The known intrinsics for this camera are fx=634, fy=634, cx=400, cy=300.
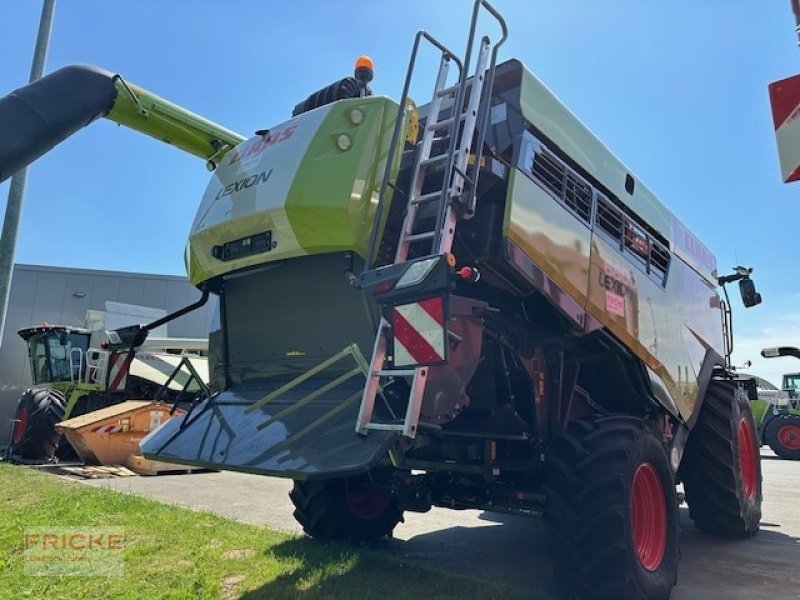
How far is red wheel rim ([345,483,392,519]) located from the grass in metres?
0.39

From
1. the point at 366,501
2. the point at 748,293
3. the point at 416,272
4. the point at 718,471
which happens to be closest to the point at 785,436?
the point at 748,293

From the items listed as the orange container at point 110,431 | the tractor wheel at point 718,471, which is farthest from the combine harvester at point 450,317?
the orange container at point 110,431

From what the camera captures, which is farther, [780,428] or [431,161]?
[780,428]

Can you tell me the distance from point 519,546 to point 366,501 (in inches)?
52.6

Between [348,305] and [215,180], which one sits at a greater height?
[215,180]

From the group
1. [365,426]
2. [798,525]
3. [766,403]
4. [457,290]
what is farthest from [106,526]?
[766,403]

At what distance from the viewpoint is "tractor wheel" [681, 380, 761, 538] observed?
213 inches

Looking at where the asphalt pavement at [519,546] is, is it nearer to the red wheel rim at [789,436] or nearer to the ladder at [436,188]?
the ladder at [436,188]

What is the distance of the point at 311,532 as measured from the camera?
187 inches

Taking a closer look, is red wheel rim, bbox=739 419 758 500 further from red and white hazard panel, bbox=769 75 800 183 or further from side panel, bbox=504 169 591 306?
red and white hazard panel, bbox=769 75 800 183

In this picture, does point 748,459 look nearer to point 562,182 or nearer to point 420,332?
point 562,182

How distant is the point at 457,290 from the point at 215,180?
190 centimetres

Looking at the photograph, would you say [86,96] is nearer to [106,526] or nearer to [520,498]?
[106,526]

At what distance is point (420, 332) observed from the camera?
9.38 ft
